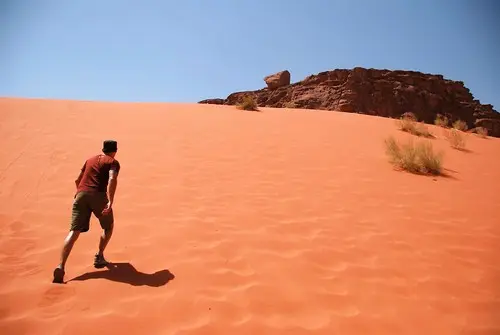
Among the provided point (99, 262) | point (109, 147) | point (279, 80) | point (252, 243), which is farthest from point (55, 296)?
point (279, 80)

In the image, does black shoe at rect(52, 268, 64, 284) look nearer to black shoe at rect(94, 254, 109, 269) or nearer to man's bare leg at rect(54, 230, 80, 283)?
man's bare leg at rect(54, 230, 80, 283)

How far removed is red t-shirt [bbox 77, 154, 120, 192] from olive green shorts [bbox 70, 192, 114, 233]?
7 cm

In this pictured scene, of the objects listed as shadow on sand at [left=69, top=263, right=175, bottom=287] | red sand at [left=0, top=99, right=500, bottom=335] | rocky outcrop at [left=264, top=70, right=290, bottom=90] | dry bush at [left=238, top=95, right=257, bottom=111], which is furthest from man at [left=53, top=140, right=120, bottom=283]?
rocky outcrop at [left=264, top=70, right=290, bottom=90]

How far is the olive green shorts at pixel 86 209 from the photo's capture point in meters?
3.27

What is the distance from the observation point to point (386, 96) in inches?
1625

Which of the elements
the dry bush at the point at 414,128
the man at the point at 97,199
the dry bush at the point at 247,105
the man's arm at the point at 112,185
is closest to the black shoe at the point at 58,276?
the man at the point at 97,199

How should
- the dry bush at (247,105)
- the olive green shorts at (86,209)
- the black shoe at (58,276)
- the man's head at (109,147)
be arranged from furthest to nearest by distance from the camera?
the dry bush at (247,105) < the man's head at (109,147) < the olive green shorts at (86,209) < the black shoe at (58,276)

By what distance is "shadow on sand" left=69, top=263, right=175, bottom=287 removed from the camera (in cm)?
306

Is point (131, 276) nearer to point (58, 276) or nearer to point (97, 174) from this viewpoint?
point (58, 276)

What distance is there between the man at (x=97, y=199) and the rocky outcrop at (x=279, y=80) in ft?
141

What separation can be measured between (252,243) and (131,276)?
1377 mm

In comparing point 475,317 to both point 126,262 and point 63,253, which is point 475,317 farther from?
point 63,253

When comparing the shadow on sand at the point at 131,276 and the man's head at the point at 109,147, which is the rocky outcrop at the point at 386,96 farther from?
the shadow on sand at the point at 131,276

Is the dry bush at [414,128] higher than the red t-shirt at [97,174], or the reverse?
the dry bush at [414,128]
